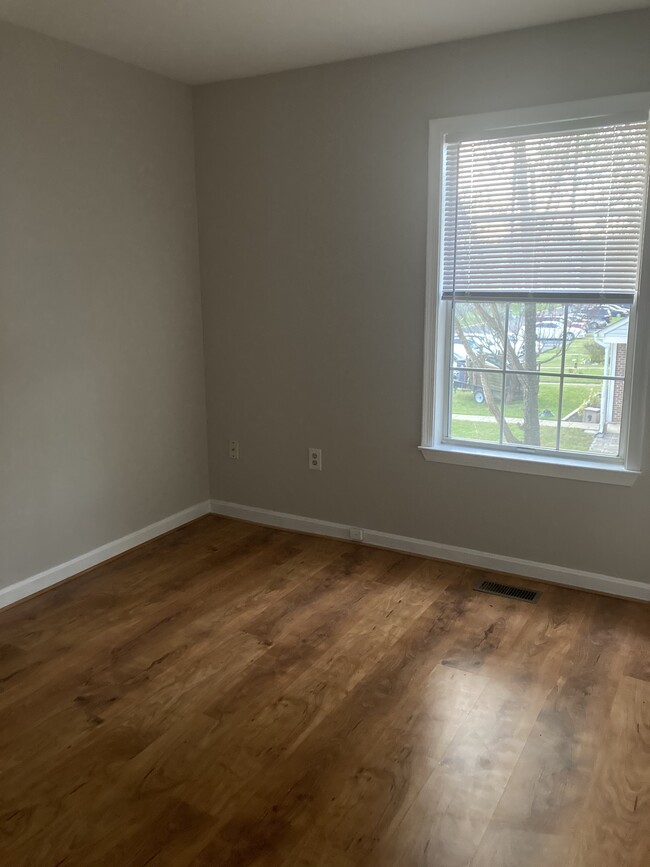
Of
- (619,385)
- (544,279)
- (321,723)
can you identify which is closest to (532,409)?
(619,385)

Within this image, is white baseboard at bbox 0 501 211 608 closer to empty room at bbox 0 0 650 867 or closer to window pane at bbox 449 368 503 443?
empty room at bbox 0 0 650 867

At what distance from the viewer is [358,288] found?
3674 mm

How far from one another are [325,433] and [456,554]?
3.19 ft

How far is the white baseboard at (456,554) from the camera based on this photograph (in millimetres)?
3270

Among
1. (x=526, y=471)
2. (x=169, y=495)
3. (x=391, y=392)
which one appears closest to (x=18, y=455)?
(x=169, y=495)

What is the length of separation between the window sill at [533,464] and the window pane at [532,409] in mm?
92

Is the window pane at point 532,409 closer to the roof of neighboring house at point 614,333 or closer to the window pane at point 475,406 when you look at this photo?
the window pane at point 475,406

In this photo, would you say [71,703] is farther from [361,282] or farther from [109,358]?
[361,282]

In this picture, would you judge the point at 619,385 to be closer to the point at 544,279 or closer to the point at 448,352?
the point at 544,279

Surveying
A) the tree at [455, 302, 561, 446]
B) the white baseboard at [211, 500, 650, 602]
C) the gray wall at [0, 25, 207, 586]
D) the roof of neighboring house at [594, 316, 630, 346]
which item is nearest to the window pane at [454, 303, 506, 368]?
the tree at [455, 302, 561, 446]

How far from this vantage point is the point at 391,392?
369 centimetres

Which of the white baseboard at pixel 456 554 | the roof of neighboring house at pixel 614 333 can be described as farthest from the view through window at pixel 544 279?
the white baseboard at pixel 456 554

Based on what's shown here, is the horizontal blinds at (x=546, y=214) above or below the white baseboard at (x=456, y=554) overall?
above

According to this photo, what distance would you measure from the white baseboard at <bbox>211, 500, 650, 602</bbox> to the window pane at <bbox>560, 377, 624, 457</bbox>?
1.96ft
